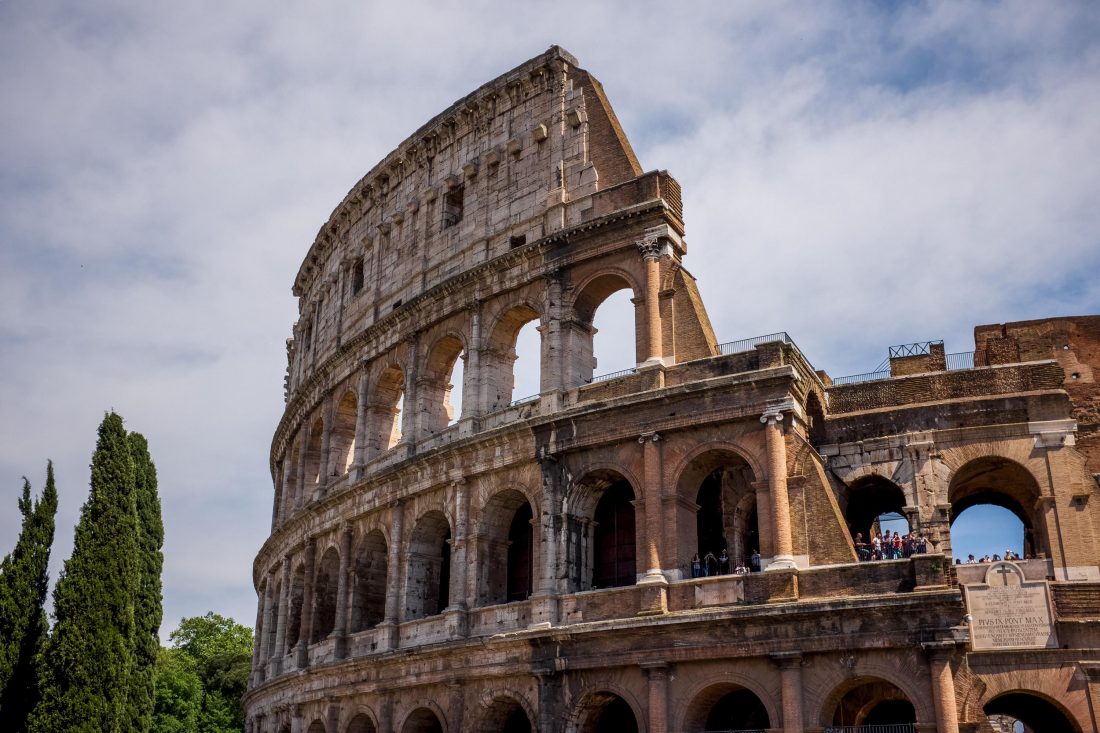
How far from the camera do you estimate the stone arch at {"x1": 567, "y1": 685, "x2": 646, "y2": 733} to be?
19.0 metres

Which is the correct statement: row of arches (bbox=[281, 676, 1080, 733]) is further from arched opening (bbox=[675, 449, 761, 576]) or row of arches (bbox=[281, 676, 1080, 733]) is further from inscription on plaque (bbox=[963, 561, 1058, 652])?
arched opening (bbox=[675, 449, 761, 576])

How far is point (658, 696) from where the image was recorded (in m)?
18.5

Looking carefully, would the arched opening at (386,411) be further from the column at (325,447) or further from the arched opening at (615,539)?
the arched opening at (615,539)

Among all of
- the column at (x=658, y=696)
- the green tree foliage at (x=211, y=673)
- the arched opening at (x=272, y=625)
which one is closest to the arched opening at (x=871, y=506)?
the column at (x=658, y=696)

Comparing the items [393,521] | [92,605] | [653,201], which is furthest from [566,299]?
[92,605]

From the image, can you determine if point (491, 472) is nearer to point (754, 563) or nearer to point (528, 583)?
point (528, 583)

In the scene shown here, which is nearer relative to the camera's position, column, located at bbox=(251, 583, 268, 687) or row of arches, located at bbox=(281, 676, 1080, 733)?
row of arches, located at bbox=(281, 676, 1080, 733)

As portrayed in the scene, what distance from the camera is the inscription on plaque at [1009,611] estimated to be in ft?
62.5

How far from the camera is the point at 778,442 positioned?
61.8 ft

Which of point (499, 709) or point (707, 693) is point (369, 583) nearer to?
point (499, 709)

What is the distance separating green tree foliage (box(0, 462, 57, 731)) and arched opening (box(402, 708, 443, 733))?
755 cm

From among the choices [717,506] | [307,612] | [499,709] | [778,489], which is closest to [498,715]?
[499,709]

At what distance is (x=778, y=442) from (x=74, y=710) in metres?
14.9

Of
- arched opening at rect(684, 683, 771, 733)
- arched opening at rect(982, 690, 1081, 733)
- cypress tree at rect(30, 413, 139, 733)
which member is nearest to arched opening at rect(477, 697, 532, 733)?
arched opening at rect(684, 683, 771, 733)
